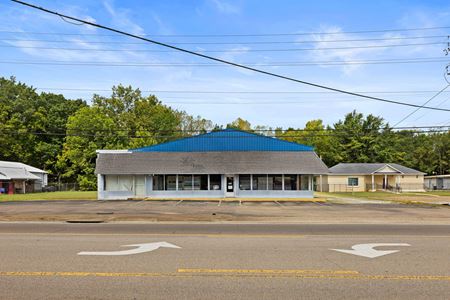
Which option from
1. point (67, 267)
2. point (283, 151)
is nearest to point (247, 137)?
point (283, 151)

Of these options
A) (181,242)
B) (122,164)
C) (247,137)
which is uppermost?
(247,137)

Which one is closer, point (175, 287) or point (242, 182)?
point (175, 287)

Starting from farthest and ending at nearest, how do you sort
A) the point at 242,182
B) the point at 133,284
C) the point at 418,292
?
the point at 242,182, the point at 133,284, the point at 418,292

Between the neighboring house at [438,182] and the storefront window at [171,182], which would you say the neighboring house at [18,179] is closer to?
the storefront window at [171,182]

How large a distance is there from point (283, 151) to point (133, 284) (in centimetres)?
3967

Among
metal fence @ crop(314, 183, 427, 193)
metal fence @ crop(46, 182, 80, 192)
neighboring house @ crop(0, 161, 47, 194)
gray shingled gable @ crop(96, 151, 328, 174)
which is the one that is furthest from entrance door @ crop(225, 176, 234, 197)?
metal fence @ crop(46, 182, 80, 192)

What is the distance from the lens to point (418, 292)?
629cm

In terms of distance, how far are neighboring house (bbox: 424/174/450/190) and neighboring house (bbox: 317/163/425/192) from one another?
9.82 meters

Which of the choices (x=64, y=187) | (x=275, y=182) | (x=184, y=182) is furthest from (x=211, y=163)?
(x=64, y=187)

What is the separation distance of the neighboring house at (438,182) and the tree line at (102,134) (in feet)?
22.7

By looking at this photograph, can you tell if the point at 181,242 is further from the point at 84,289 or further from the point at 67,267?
the point at 84,289

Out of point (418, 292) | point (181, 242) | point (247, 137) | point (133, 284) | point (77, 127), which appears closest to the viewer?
point (418, 292)

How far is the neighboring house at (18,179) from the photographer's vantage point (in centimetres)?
5956

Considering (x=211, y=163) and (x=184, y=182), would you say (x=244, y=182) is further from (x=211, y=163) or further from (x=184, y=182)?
(x=184, y=182)
